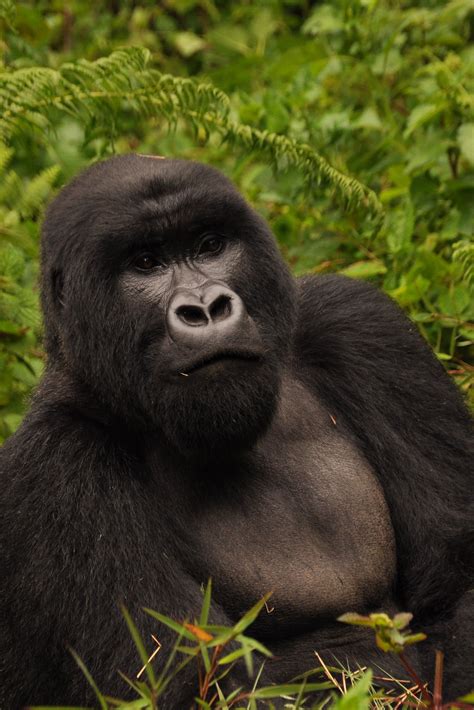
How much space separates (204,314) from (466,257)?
1.50m

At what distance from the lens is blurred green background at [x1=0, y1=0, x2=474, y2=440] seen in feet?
15.3

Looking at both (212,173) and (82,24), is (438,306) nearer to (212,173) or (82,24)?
(212,173)

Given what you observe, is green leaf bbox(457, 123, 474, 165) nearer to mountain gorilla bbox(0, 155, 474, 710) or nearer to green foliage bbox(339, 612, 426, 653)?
mountain gorilla bbox(0, 155, 474, 710)

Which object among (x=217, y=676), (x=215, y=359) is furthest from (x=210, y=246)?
(x=217, y=676)

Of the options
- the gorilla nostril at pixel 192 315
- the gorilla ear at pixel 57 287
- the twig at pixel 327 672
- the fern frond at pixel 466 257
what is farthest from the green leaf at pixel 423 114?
the twig at pixel 327 672

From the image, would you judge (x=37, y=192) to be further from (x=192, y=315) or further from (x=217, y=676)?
(x=217, y=676)

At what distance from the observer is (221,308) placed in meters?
3.11

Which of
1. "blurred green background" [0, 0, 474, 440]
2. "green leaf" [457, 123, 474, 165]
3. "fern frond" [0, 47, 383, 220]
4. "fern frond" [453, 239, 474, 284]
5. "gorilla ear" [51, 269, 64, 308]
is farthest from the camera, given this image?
"green leaf" [457, 123, 474, 165]

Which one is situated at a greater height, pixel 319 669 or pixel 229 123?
pixel 229 123

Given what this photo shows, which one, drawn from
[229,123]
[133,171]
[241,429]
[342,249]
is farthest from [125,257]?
[342,249]

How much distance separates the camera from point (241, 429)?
125 inches

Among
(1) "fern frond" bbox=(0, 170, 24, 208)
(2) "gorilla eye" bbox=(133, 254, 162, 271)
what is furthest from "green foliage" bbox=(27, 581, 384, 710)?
(1) "fern frond" bbox=(0, 170, 24, 208)

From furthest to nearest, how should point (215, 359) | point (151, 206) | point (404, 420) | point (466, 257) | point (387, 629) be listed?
point (466, 257) → point (404, 420) → point (151, 206) → point (215, 359) → point (387, 629)

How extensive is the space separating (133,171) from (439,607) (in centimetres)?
158
